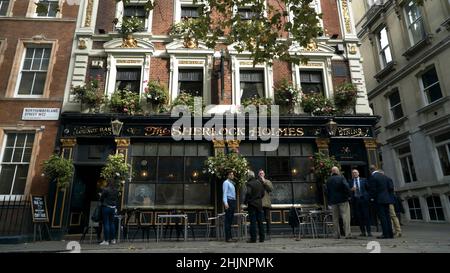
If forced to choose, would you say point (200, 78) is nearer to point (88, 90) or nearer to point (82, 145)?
point (88, 90)

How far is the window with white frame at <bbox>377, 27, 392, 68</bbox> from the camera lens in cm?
2066

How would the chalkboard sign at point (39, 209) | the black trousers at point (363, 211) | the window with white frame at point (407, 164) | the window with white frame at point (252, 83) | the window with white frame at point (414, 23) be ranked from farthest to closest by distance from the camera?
the window with white frame at point (407, 164) < the window with white frame at point (414, 23) < the window with white frame at point (252, 83) < the chalkboard sign at point (39, 209) < the black trousers at point (363, 211)

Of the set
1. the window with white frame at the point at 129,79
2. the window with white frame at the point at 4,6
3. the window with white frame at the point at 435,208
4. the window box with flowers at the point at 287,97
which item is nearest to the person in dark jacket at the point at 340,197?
the window box with flowers at the point at 287,97

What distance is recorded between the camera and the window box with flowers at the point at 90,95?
12.5 m

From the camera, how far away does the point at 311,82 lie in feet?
46.0

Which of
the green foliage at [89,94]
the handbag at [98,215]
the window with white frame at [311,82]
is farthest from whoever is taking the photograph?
the window with white frame at [311,82]

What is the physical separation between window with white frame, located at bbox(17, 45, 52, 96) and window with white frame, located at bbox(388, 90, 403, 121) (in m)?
20.0

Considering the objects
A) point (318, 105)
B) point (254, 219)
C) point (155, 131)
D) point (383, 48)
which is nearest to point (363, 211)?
point (254, 219)

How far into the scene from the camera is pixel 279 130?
41.8 feet

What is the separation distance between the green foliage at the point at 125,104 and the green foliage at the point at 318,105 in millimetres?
6989

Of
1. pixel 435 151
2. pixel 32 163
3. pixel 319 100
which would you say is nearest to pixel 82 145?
pixel 32 163

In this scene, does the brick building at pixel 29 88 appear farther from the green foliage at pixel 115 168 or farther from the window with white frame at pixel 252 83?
the window with white frame at pixel 252 83

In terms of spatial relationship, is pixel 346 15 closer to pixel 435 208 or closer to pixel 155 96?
pixel 155 96

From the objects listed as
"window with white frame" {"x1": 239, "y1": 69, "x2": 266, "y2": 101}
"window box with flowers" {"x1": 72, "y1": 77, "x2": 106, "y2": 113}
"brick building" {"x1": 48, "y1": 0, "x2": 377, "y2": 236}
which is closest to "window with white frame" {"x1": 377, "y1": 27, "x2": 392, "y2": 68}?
"brick building" {"x1": 48, "y1": 0, "x2": 377, "y2": 236}
